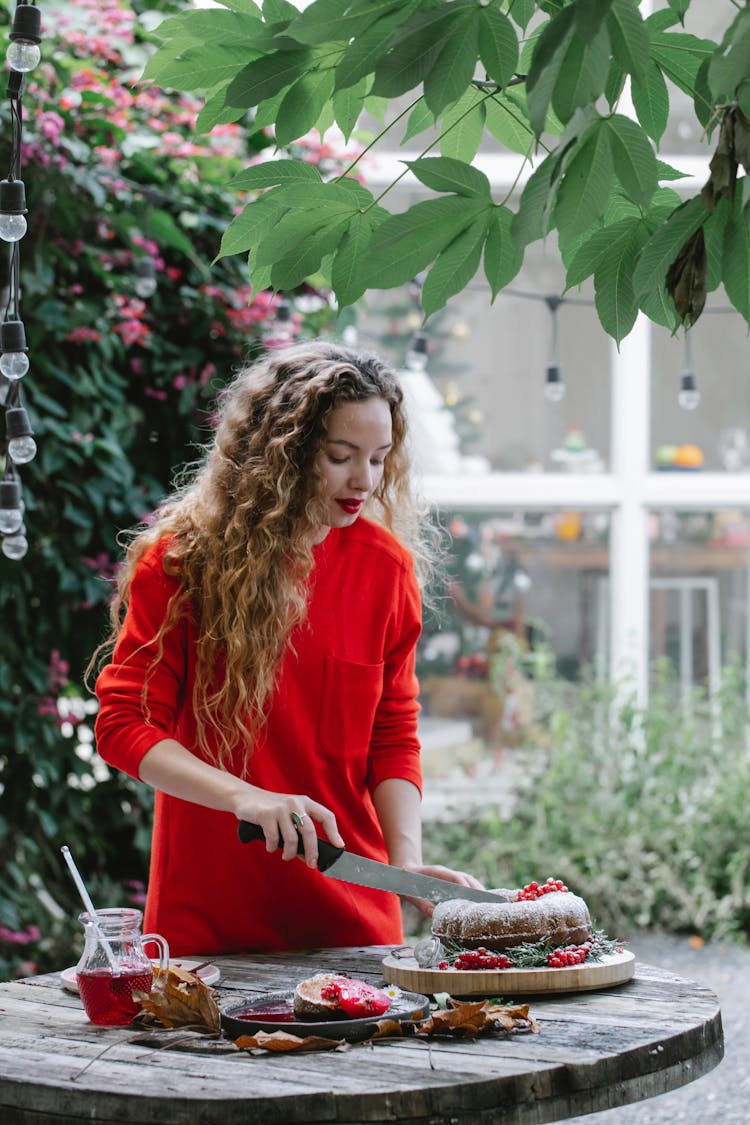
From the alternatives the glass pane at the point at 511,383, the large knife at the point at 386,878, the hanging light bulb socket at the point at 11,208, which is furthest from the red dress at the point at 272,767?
the glass pane at the point at 511,383

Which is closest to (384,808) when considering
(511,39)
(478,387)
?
(511,39)

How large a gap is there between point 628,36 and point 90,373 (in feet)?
8.41

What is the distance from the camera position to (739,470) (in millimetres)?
5496

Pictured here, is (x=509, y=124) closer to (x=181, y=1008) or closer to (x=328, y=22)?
(x=328, y=22)

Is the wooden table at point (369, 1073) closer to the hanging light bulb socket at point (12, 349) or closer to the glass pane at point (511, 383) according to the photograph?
the hanging light bulb socket at point (12, 349)

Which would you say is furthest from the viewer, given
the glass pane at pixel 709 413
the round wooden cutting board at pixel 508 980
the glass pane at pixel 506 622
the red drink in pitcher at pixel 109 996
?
the glass pane at pixel 709 413

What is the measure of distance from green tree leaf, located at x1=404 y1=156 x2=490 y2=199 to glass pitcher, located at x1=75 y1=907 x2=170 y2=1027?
863 mm

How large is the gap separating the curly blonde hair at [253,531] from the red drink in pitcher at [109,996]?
1.48 ft

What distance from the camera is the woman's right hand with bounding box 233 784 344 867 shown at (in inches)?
68.0

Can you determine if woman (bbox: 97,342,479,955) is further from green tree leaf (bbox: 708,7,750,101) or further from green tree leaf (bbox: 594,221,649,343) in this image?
green tree leaf (bbox: 708,7,750,101)

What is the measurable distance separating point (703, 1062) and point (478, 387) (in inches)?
160

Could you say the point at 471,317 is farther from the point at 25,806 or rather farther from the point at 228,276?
the point at 25,806

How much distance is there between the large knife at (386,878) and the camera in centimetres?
178

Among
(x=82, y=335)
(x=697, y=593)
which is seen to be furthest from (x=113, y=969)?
(x=697, y=593)
